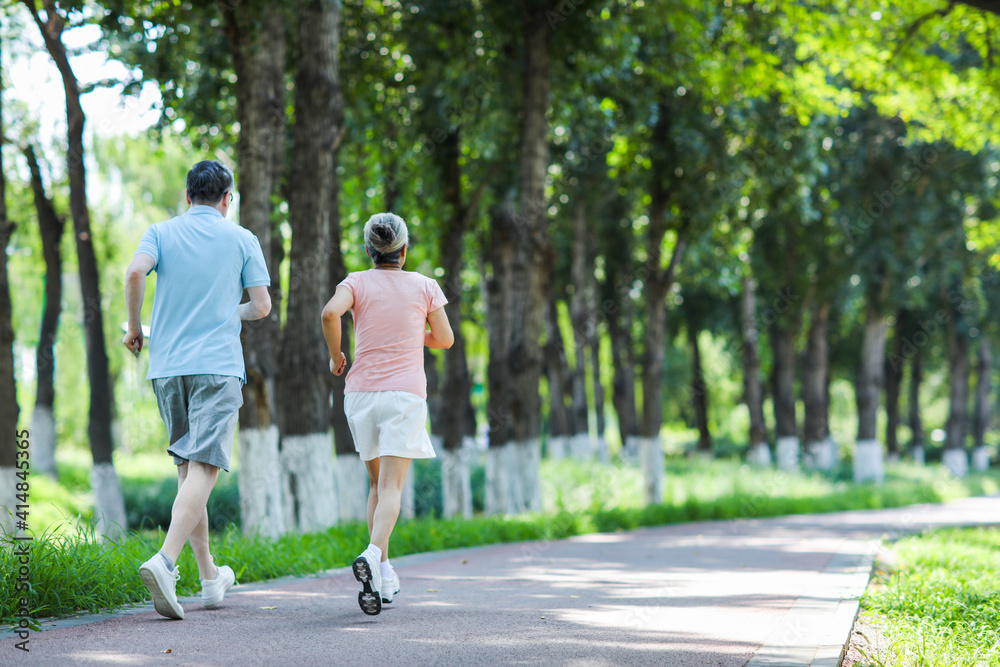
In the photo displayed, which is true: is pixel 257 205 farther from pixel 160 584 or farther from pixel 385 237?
pixel 160 584

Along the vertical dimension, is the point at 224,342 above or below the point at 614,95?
below

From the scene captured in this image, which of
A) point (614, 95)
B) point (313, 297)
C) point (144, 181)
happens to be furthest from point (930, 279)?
point (144, 181)

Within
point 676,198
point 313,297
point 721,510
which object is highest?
point 676,198

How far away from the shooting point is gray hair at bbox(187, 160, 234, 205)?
4.66 meters

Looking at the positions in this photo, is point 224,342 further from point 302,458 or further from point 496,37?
point 496,37

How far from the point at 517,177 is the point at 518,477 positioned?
5.23 meters

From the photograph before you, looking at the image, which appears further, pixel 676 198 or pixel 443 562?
pixel 676 198

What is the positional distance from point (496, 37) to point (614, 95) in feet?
9.42

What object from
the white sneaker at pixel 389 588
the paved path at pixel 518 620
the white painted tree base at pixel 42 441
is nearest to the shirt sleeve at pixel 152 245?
the paved path at pixel 518 620

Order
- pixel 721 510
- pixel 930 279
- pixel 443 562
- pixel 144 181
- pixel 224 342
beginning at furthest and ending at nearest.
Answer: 1. pixel 144 181
2. pixel 930 279
3. pixel 721 510
4. pixel 443 562
5. pixel 224 342

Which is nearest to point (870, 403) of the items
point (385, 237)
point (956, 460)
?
point (956, 460)

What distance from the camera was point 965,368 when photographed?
33.1 m

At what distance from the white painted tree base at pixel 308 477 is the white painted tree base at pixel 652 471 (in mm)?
7696

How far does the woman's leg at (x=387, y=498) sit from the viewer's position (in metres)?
4.84
